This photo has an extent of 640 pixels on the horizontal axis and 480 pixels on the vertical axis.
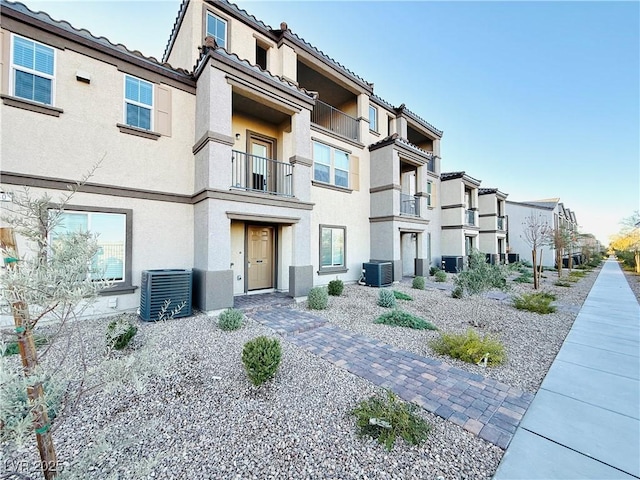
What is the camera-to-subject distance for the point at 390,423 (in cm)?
295

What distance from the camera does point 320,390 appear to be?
3791 millimetres

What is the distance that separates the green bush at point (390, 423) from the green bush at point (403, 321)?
3553mm

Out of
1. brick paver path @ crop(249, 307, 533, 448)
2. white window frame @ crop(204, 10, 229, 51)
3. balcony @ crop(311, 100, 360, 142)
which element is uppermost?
white window frame @ crop(204, 10, 229, 51)

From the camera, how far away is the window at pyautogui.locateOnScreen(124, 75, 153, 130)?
7.37 m

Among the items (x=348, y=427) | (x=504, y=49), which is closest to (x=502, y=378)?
(x=348, y=427)

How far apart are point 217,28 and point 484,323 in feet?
42.0

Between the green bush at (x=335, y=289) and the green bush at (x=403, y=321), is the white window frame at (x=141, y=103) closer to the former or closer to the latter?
the green bush at (x=335, y=289)

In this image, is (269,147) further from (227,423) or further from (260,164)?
(227,423)

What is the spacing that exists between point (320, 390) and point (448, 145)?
68.7 ft

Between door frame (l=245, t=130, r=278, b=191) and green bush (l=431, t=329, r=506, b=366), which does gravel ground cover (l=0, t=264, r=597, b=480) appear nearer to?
green bush (l=431, t=329, r=506, b=366)

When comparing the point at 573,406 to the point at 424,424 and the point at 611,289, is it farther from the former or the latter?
the point at 611,289

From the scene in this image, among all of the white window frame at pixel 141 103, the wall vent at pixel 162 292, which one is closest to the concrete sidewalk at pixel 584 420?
the wall vent at pixel 162 292

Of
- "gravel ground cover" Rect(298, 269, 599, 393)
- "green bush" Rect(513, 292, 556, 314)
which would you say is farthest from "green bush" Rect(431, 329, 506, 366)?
"green bush" Rect(513, 292, 556, 314)

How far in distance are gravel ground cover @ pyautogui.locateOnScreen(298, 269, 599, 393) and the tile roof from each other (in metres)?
8.60
